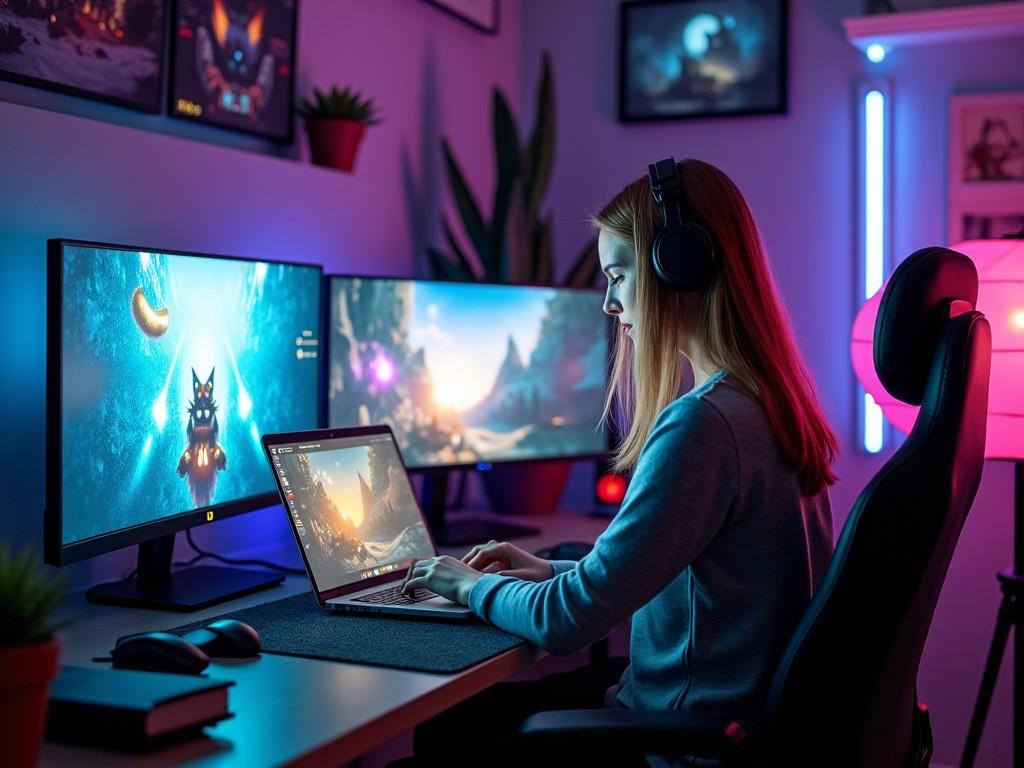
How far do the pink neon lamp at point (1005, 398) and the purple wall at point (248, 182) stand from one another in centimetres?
110

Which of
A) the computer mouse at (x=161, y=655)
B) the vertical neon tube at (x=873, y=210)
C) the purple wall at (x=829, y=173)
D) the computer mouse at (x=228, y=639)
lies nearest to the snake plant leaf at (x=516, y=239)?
the purple wall at (x=829, y=173)

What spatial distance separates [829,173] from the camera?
2828mm

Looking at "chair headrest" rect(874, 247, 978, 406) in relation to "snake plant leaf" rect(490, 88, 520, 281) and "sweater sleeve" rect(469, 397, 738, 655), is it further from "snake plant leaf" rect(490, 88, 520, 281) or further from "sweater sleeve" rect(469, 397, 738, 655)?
"snake plant leaf" rect(490, 88, 520, 281)

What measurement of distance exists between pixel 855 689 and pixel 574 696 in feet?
1.70

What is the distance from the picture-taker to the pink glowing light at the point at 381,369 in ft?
6.88

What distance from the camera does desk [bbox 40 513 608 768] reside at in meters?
0.99

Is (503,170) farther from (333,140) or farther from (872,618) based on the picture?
(872,618)

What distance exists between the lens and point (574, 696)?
5.03 ft

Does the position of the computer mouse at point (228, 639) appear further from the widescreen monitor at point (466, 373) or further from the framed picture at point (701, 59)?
the framed picture at point (701, 59)

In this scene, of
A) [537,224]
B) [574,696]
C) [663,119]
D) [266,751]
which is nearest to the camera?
[266,751]

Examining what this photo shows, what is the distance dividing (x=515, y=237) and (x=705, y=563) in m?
1.49

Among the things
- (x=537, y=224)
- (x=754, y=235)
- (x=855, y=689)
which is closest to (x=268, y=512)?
(x=537, y=224)

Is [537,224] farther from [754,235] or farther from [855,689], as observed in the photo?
[855,689]

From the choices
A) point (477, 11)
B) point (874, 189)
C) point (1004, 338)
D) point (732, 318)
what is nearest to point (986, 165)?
point (874, 189)
